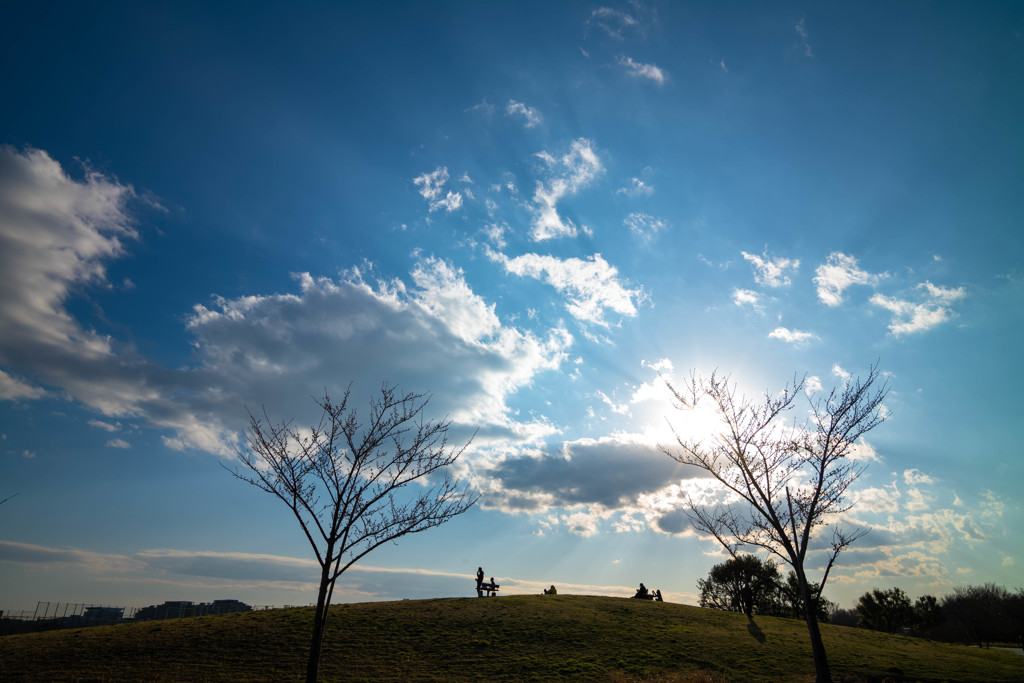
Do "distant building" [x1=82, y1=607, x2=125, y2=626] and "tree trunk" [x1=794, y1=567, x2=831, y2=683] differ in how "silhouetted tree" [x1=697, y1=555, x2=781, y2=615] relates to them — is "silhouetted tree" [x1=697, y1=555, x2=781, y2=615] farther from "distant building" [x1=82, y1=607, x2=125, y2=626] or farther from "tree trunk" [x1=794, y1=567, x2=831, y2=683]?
"distant building" [x1=82, y1=607, x2=125, y2=626]

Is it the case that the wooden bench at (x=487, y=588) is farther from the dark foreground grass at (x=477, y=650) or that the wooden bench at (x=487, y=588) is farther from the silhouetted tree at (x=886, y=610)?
the silhouetted tree at (x=886, y=610)

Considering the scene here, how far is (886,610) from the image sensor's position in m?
65.0

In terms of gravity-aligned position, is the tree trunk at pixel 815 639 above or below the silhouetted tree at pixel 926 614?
above

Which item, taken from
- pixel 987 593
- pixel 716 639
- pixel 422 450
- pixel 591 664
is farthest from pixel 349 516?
pixel 987 593

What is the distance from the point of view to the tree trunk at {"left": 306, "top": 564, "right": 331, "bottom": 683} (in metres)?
13.4

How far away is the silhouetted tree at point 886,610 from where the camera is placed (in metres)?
63.9

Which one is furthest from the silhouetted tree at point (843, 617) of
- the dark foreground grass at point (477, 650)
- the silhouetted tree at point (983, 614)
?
the dark foreground grass at point (477, 650)

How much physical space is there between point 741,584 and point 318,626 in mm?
67972

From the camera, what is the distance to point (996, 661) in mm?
27922

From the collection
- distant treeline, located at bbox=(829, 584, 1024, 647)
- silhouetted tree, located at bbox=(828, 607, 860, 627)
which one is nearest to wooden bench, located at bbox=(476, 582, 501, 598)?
distant treeline, located at bbox=(829, 584, 1024, 647)

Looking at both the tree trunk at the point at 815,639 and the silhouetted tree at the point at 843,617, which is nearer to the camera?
the tree trunk at the point at 815,639

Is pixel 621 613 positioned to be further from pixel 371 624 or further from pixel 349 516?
pixel 349 516

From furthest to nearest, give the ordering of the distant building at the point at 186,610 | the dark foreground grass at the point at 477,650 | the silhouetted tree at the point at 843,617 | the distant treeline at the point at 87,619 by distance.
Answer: the silhouetted tree at the point at 843,617 < the distant building at the point at 186,610 < the distant treeline at the point at 87,619 < the dark foreground grass at the point at 477,650

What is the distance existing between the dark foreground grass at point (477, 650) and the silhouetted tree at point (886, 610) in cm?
3969
